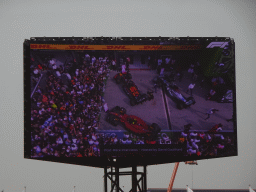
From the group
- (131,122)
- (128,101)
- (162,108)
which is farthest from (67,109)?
(162,108)

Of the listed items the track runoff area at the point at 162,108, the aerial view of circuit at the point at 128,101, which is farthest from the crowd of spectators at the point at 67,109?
the track runoff area at the point at 162,108

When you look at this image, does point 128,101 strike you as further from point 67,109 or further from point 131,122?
point 67,109

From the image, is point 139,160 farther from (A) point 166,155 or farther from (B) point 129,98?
(B) point 129,98

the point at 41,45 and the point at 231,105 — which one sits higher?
the point at 41,45

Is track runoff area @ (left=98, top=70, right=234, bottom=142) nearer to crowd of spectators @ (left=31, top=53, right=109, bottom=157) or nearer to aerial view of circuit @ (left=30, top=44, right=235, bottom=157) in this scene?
aerial view of circuit @ (left=30, top=44, right=235, bottom=157)

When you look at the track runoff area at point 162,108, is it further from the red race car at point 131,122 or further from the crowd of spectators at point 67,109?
the crowd of spectators at point 67,109

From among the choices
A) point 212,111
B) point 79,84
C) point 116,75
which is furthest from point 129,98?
point 212,111

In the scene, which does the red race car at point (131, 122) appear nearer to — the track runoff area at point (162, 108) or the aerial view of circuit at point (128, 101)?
the aerial view of circuit at point (128, 101)
